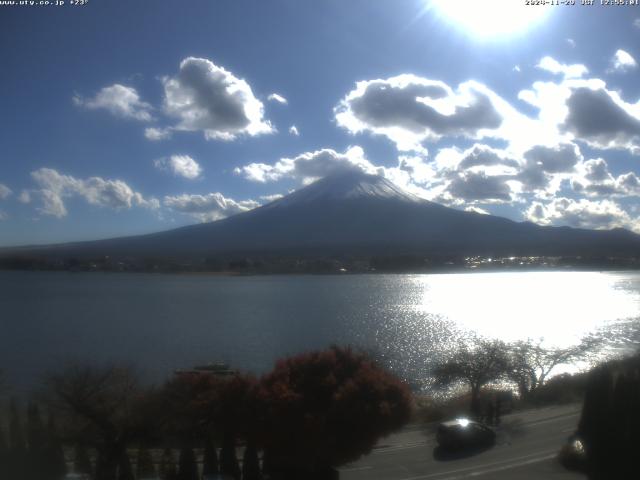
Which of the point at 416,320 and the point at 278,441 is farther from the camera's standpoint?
the point at 416,320

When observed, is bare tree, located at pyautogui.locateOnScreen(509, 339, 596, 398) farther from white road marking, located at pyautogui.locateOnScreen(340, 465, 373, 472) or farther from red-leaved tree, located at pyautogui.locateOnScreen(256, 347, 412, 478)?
red-leaved tree, located at pyautogui.locateOnScreen(256, 347, 412, 478)

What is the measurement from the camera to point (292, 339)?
20.1m

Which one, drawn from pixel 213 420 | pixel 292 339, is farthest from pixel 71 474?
pixel 292 339

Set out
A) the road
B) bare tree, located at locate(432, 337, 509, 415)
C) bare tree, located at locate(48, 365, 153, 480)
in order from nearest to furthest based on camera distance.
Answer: the road → bare tree, located at locate(48, 365, 153, 480) → bare tree, located at locate(432, 337, 509, 415)

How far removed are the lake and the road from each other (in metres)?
7.34

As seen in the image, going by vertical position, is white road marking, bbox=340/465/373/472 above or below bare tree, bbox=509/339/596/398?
above

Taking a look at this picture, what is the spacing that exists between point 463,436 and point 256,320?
18.5 m

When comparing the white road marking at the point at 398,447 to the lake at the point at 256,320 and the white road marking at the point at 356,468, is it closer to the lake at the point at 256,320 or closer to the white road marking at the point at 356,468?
the white road marking at the point at 356,468

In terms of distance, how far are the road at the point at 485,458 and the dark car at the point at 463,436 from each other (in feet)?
0.51

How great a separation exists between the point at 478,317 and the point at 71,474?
25.9 meters

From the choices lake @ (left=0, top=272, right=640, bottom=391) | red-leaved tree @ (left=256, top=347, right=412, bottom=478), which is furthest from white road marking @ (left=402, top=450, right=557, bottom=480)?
lake @ (left=0, top=272, right=640, bottom=391)

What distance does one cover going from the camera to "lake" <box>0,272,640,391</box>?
17.7 meters

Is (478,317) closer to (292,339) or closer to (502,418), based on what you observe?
(292,339)

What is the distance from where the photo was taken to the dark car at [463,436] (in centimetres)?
774
